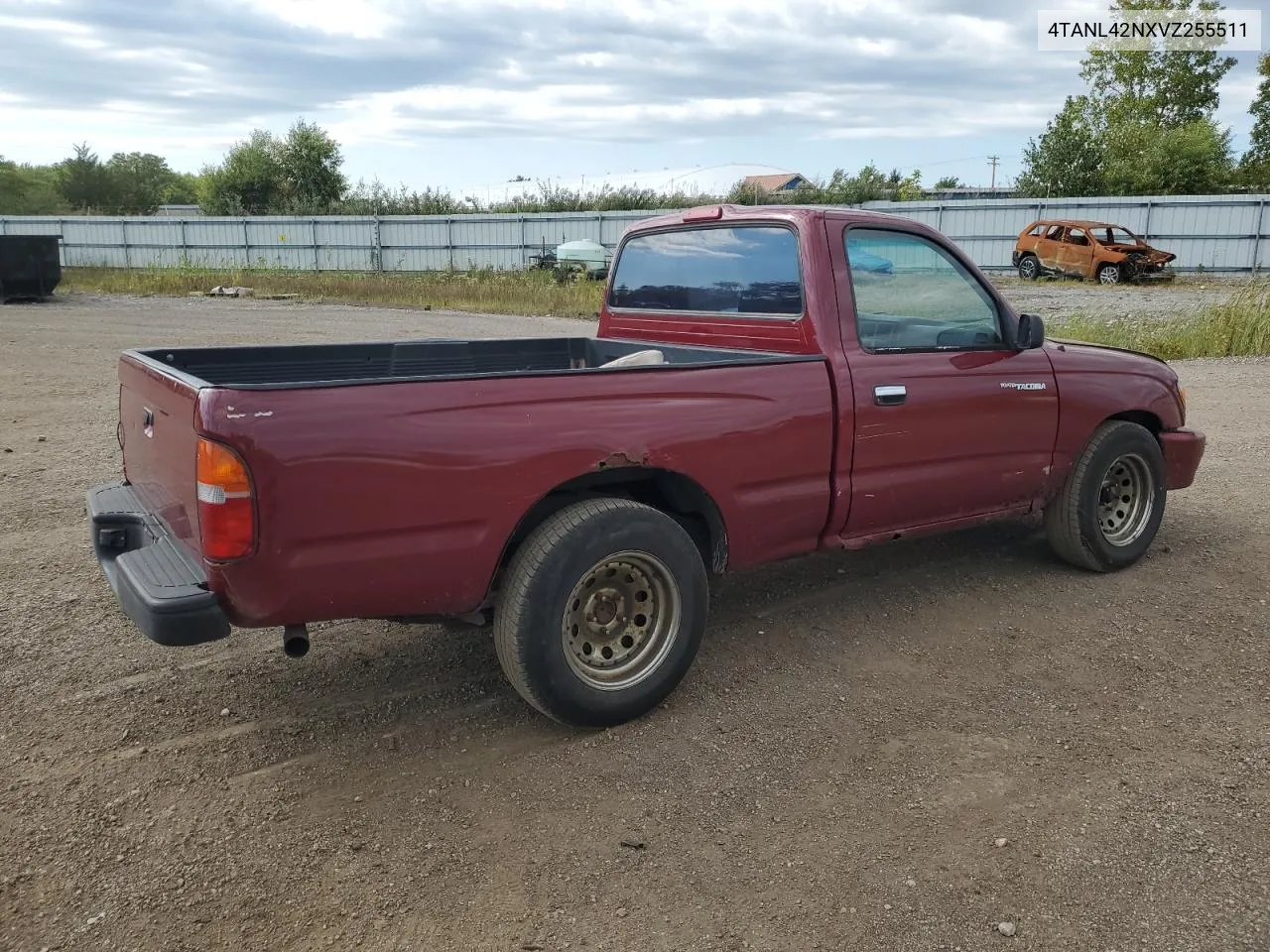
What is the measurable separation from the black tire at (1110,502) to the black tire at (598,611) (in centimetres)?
235

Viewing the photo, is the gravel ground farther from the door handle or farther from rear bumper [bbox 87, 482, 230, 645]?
rear bumper [bbox 87, 482, 230, 645]

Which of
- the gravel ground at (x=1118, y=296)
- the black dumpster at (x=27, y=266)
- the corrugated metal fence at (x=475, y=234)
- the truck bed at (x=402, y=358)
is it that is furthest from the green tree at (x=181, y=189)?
the truck bed at (x=402, y=358)

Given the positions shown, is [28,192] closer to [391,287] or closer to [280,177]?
[280,177]

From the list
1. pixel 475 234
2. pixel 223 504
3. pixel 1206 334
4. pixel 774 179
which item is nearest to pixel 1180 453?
pixel 223 504

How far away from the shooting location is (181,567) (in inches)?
127

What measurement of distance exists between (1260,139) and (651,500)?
49204 mm

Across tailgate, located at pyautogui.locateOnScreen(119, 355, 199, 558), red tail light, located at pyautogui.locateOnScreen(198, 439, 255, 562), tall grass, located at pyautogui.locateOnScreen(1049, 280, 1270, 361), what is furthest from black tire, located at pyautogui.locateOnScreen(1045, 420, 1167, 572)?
tall grass, located at pyautogui.locateOnScreen(1049, 280, 1270, 361)

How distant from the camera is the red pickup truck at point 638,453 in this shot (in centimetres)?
301

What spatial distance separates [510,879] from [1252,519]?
17.7 ft

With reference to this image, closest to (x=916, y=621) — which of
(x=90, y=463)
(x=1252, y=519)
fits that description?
(x=1252, y=519)

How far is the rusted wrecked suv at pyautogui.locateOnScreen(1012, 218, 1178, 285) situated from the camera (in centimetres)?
2588

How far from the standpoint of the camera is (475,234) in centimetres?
3425

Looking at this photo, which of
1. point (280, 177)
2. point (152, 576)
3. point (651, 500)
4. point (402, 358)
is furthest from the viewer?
point (280, 177)

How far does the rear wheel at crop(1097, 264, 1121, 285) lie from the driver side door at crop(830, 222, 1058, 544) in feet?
77.8
